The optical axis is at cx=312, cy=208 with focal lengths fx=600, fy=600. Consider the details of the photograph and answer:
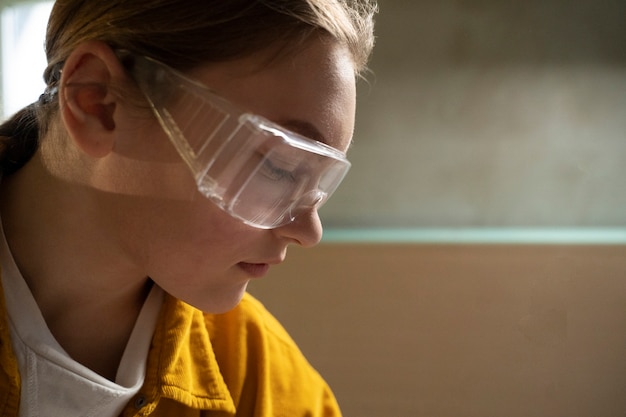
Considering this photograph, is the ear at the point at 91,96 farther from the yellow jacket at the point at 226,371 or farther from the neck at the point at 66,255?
the yellow jacket at the point at 226,371

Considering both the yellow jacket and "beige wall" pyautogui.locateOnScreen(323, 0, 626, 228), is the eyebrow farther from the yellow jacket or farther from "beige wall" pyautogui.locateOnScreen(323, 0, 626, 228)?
"beige wall" pyautogui.locateOnScreen(323, 0, 626, 228)

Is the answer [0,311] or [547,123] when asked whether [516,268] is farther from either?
[0,311]

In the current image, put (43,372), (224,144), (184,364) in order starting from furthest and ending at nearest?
1. (184,364)
2. (43,372)
3. (224,144)

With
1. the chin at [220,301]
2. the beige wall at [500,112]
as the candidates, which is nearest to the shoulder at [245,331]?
the chin at [220,301]

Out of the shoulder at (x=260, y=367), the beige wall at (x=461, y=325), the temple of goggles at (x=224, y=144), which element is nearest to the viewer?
the temple of goggles at (x=224, y=144)

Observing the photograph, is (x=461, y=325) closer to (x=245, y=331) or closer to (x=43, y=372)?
(x=245, y=331)

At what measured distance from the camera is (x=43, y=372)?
2.24 feet

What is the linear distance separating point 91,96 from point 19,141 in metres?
0.23

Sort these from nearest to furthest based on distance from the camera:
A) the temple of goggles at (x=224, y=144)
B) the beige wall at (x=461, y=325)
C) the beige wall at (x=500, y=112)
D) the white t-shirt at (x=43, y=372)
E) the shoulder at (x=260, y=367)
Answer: the temple of goggles at (x=224, y=144) → the white t-shirt at (x=43, y=372) → the shoulder at (x=260, y=367) → the beige wall at (x=461, y=325) → the beige wall at (x=500, y=112)

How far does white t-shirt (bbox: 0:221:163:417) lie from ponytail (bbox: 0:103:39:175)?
0.10 meters

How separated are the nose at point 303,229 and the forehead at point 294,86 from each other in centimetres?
10

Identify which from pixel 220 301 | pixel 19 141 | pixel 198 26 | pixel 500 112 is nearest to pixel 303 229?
pixel 220 301

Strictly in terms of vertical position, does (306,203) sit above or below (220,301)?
above

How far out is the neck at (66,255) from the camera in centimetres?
71
